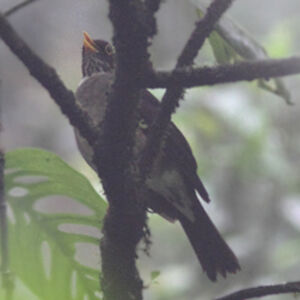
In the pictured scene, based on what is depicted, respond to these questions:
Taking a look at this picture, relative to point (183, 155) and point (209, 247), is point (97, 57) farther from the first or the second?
point (209, 247)

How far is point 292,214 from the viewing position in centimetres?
339

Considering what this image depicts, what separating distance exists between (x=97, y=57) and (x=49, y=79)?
1.95 meters

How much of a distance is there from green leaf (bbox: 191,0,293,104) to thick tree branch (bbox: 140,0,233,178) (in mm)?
302

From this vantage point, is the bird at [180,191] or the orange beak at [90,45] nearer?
the bird at [180,191]

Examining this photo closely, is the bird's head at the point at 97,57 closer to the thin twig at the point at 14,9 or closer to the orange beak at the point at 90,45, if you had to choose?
the orange beak at the point at 90,45

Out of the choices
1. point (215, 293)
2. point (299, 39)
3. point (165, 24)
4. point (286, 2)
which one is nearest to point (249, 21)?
point (286, 2)

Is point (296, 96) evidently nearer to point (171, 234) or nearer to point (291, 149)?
point (291, 149)

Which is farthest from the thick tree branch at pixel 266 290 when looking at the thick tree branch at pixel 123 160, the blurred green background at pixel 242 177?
the blurred green background at pixel 242 177

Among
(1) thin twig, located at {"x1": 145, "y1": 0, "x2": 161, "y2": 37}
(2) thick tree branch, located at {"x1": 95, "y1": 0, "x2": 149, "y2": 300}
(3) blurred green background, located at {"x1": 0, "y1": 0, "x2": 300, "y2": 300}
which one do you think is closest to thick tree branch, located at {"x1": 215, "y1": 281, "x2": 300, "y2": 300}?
(2) thick tree branch, located at {"x1": 95, "y1": 0, "x2": 149, "y2": 300}

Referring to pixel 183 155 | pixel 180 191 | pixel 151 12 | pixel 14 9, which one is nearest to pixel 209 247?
pixel 180 191

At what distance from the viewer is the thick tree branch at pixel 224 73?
3.20ft

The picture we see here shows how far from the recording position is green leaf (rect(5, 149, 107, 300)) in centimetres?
149

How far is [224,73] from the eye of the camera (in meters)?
1.05

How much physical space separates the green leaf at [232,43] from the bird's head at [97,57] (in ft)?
4.46
